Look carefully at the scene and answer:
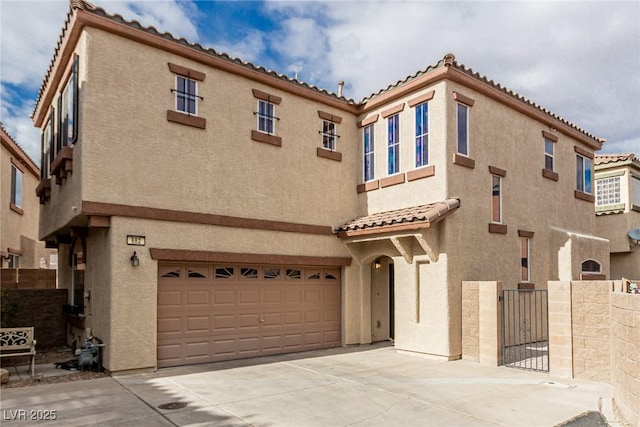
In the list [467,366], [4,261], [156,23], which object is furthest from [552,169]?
[4,261]

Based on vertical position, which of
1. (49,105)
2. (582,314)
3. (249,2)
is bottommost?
(582,314)

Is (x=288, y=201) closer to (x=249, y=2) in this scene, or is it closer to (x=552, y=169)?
(x=249, y=2)

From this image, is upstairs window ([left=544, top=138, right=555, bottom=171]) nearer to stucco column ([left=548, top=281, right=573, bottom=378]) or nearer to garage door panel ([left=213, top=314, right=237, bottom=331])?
stucco column ([left=548, top=281, right=573, bottom=378])

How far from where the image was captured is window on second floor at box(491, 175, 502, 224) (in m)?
13.8

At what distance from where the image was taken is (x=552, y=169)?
16422 mm

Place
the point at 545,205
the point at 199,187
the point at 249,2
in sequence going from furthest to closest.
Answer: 1. the point at 545,205
2. the point at 249,2
3. the point at 199,187

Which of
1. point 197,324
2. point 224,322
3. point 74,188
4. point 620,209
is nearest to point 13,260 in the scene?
point 74,188

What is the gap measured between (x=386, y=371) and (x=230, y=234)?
5191mm

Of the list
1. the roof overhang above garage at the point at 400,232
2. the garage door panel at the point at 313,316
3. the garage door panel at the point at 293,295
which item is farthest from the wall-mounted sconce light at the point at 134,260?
the roof overhang above garage at the point at 400,232

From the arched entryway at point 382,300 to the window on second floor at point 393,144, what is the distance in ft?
9.94

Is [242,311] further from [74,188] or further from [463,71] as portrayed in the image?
[463,71]

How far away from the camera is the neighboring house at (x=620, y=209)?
803 inches

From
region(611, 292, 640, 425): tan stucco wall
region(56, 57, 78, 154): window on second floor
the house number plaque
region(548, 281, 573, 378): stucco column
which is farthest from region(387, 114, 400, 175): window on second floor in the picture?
region(56, 57, 78, 154): window on second floor

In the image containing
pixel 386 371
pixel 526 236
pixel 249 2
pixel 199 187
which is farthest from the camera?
pixel 526 236
